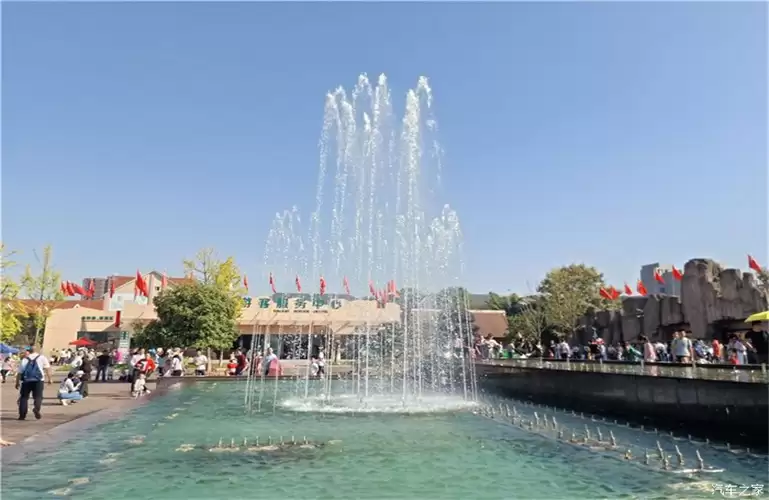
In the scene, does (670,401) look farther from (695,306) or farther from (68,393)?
(695,306)

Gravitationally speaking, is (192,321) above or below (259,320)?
below

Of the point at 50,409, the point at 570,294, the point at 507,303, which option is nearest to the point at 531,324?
the point at 570,294

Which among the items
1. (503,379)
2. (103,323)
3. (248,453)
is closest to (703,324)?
(503,379)

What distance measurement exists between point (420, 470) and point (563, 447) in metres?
2.90

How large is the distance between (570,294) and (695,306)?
1360cm

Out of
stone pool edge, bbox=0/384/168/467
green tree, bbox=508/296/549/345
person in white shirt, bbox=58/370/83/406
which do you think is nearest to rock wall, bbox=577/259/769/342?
green tree, bbox=508/296/549/345

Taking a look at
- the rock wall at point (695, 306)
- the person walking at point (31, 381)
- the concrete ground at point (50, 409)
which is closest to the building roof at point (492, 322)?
the rock wall at point (695, 306)

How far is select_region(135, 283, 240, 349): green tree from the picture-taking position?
25.9 m

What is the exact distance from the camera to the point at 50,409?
40.0 feet

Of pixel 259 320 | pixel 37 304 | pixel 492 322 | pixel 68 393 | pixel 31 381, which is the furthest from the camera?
pixel 492 322

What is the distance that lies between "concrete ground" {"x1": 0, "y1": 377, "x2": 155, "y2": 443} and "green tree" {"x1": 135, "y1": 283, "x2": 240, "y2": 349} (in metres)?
6.91

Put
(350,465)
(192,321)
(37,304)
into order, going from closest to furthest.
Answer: (350,465), (192,321), (37,304)

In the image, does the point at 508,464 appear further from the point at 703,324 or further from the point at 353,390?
the point at 703,324

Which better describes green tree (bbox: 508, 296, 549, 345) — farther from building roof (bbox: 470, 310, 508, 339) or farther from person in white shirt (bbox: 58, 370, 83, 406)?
person in white shirt (bbox: 58, 370, 83, 406)
